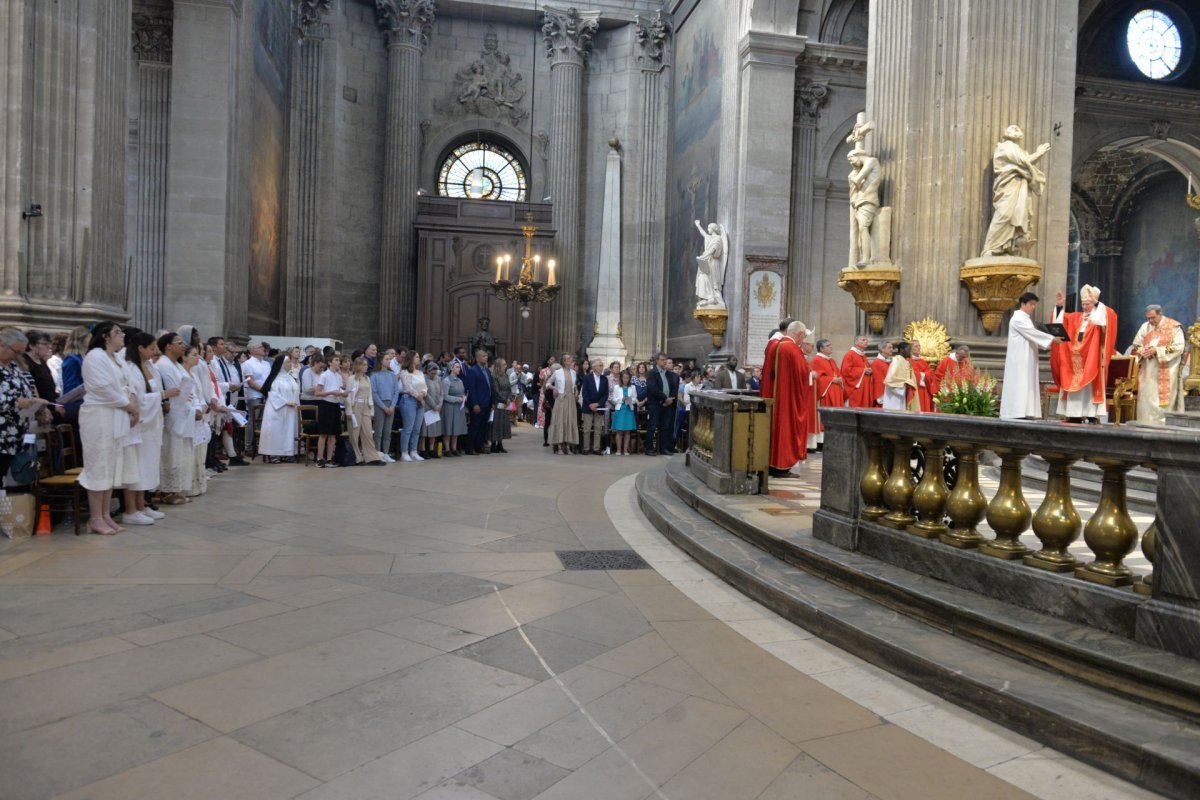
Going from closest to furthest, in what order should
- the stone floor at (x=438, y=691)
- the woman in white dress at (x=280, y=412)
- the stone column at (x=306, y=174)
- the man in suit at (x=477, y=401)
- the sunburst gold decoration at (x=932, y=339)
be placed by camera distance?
the stone floor at (x=438, y=691) → the sunburst gold decoration at (x=932, y=339) → the woman in white dress at (x=280, y=412) → the man in suit at (x=477, y=401) → the stone column at (x=306, y=174)

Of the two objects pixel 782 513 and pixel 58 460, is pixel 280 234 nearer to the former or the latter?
pixel 58 460

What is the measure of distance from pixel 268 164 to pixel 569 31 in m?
10.0

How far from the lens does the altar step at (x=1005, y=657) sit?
111 inches

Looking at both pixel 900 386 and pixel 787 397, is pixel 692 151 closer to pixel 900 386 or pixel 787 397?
pixel 900 386

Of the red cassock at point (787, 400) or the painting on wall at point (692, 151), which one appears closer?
the red cassock at point (787, 400)

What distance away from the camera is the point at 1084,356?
964cm

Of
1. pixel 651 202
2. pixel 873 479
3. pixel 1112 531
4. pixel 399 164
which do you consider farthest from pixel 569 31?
pixel 1112 531

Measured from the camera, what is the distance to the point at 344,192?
2338 centimetres

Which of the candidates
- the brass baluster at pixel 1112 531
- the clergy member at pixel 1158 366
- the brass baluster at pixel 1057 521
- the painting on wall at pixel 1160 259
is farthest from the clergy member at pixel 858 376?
the painting on wall at pixel 1160 259

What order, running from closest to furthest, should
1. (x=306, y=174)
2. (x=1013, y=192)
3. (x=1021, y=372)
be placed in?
(x=1021, y=372)
(x=1013, y=192)
(x=306, y=174)

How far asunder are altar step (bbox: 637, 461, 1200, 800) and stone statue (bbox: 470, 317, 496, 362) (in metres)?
17.4

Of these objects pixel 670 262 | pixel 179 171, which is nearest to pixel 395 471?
pixel 179 171

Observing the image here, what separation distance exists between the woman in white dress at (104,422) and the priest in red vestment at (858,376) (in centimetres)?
878

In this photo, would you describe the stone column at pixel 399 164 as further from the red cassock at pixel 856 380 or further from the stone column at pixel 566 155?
the red cassock at pixel 856 380
